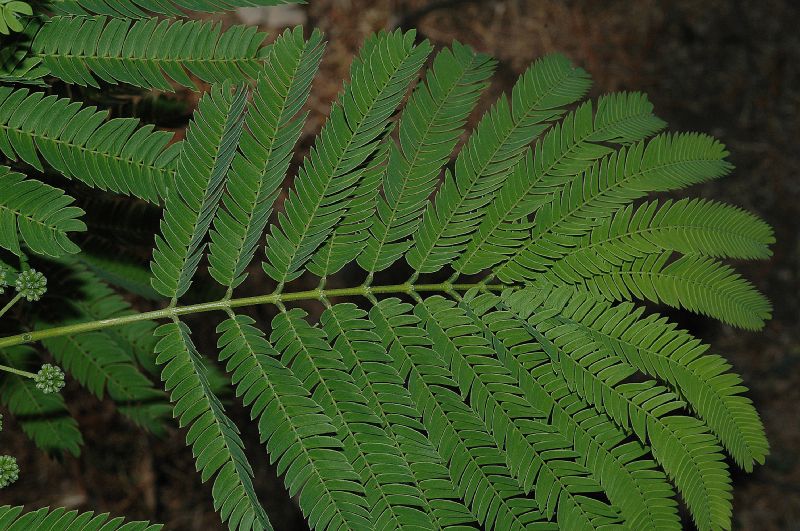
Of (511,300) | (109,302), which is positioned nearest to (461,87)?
(511,300)

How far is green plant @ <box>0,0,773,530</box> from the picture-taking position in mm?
1880

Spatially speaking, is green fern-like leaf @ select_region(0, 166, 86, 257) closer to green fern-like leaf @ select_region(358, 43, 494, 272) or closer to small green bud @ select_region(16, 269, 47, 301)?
small green bud @ select_region(16, 269, 47, 301)

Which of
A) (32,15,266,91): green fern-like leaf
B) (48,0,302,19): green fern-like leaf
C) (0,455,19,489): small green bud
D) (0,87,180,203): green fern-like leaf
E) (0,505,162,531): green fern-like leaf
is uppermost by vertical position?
(48,0,302,19): green fern-like leaf

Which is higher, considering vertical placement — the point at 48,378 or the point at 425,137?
the point at 425,137

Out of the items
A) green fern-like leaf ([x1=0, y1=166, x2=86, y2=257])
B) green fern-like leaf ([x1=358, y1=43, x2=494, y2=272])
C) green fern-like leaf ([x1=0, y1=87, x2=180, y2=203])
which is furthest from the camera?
green fern-like leaf ([x1=358, y1=43, x2=494, y2=272])

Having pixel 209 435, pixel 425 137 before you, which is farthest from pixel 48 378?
pixel 425 137

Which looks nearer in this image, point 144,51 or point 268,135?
point 268,135

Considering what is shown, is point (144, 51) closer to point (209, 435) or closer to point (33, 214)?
point (33, 214)

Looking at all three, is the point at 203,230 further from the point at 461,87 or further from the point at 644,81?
the point at 644,81

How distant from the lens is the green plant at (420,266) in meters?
1.88

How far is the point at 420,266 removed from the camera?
6.93 feet

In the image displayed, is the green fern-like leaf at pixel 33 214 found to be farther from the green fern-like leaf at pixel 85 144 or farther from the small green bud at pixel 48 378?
the small green bud at pixel 48 378

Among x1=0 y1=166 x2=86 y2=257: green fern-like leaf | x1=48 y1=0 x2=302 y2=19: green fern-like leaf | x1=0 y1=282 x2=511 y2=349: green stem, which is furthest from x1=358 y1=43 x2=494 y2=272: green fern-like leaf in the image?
x1=0 y1=166 x2=86 y2=257: green fern-like leaf

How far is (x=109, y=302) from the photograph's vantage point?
2822 millimetres
